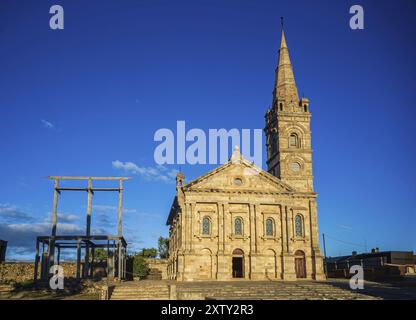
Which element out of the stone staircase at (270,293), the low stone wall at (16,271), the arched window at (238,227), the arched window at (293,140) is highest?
the arched window at (293,140)

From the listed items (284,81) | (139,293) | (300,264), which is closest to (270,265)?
(300,264)

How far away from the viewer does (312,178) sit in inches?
1845

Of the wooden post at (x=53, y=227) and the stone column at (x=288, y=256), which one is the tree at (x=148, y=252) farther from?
the wooden post at (x=53, y=227)

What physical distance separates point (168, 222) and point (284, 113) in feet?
72.9

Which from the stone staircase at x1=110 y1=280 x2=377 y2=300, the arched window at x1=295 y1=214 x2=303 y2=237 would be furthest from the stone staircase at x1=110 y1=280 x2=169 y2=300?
the arched window at x1=295 y1=214 x2=303 y2=237

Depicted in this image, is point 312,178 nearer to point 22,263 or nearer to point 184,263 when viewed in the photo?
point 184,263

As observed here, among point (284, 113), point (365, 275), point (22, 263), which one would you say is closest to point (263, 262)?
point (365, 275)

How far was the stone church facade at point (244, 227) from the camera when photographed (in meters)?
41.3

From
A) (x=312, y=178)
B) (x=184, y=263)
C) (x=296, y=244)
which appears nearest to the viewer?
(x=184, y=263)

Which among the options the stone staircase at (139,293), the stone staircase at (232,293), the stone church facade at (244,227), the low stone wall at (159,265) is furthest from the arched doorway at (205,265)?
→ the low stone wall at (159,265)

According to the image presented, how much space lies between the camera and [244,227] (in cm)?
4269
